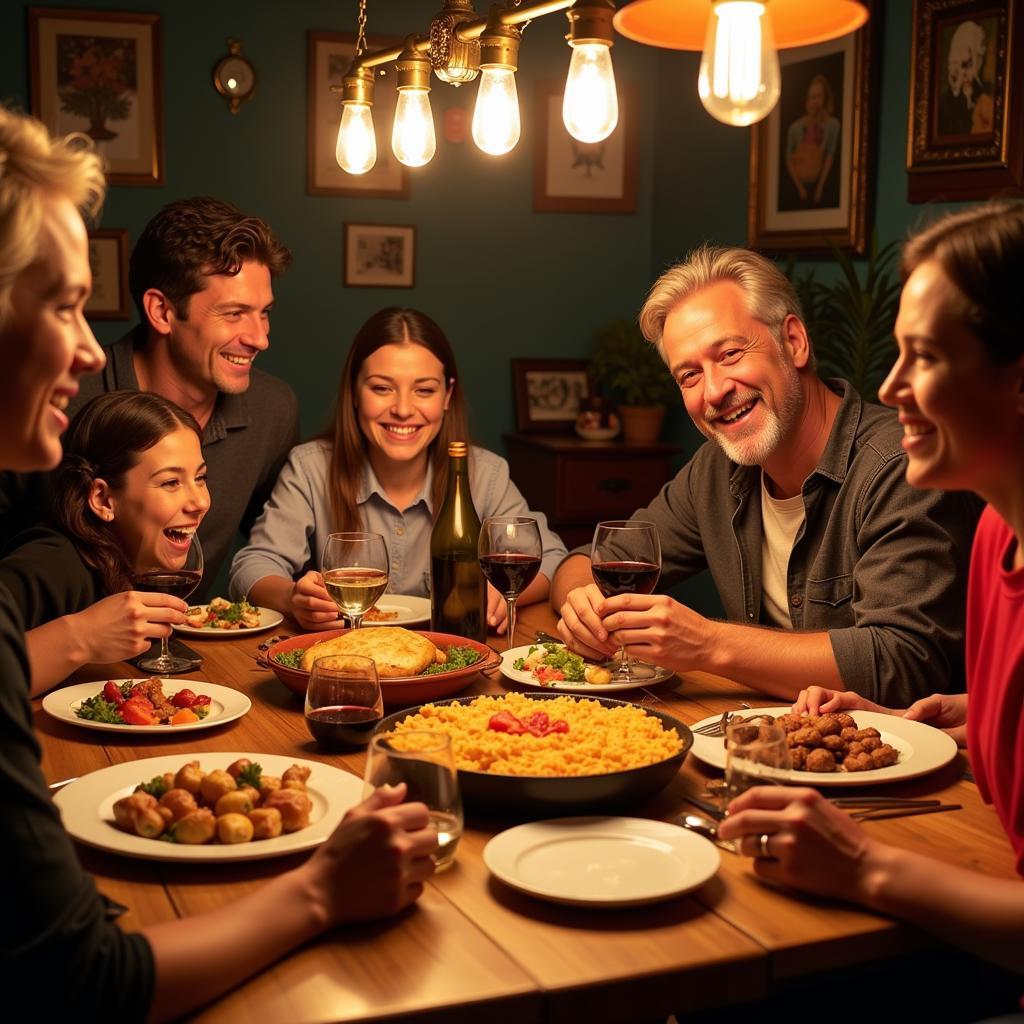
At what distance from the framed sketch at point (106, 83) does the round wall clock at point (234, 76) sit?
23cm

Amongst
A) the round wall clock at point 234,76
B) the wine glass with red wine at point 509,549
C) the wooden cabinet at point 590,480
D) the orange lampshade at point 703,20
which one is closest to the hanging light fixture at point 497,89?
the orange lampshade at point 703,20

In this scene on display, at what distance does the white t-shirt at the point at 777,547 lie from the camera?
8.36 feet

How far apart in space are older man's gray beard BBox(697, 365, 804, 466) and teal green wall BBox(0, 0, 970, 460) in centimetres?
281

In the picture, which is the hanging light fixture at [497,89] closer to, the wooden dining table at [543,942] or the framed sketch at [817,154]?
the wooden dining table at [543,942]

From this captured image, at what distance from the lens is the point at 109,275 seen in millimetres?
5168

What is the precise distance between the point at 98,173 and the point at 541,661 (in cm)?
112

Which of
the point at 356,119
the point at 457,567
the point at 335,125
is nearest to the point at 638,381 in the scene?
the point at 335,125

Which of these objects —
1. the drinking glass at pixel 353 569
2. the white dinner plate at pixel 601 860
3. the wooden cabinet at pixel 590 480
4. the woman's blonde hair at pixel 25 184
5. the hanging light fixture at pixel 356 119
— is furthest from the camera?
the wooden cabinet at pixel 590 480

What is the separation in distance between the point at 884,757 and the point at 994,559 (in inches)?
11.2

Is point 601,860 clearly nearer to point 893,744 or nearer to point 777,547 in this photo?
point 893,744

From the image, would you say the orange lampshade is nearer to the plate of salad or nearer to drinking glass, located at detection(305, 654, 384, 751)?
drinking glass, located at detection(305, 654, 384, 751)

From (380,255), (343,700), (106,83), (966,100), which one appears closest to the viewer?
(343,700)

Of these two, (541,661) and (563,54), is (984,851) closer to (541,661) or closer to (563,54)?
(541,661)

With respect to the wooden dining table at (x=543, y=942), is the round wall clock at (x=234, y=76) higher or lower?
higher
